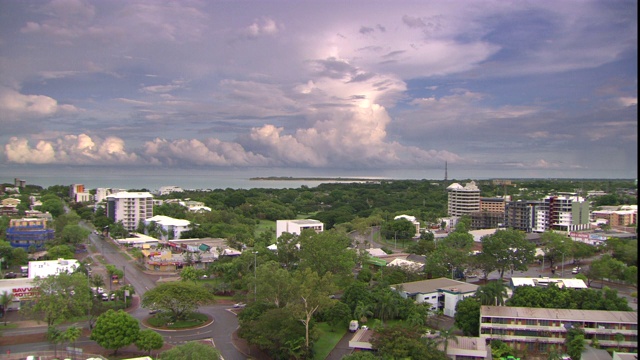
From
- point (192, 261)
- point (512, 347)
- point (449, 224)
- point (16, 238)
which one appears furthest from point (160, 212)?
point (512, 347)

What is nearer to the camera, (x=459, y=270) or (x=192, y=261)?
(x=459, y=270)

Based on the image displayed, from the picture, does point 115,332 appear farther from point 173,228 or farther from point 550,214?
point 550,214

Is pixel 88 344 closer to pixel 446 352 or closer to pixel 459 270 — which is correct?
pixel 446 352

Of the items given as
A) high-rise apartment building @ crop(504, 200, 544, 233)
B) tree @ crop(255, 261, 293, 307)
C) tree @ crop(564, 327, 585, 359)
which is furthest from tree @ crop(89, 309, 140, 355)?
high-rise apartment building @ crop(504, 200, 544, 233)

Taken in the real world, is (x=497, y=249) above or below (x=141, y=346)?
above

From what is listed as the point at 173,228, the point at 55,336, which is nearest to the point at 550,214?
the point at 173,228

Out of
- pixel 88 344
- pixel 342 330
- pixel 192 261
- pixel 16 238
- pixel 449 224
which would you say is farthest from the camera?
pixel 449 224

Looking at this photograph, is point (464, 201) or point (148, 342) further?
point (464, 201)
